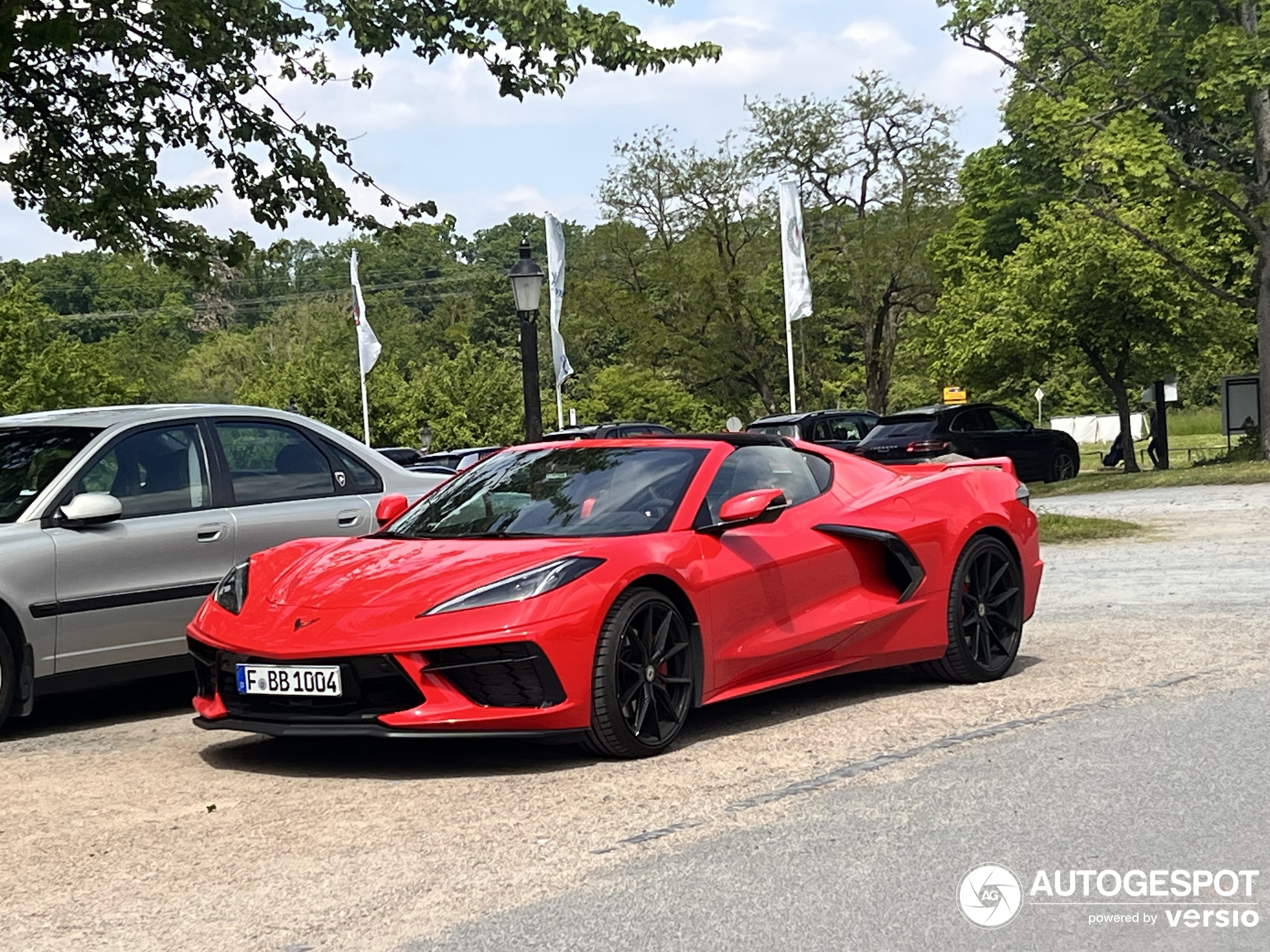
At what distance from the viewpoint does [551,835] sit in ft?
18.0

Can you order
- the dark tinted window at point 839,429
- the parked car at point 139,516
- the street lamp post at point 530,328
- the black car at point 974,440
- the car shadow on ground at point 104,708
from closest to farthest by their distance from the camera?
the parked car at point 139,516 → the car shadow on ground at point 104,708 → the street lamp post at point 530,328 → the black car at point 974,440 → the dark tinted window at point 839,429

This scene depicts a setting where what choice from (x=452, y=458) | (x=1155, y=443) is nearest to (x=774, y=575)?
(x=452, y=458)

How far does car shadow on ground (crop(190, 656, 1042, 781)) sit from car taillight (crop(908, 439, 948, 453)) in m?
21.8

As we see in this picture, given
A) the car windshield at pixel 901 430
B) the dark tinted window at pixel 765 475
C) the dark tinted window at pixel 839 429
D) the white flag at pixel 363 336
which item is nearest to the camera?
the dark tinted window at pixel 765 475

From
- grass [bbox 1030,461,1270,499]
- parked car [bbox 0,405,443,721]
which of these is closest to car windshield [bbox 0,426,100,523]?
parked car [bbox 0,405,443,721]

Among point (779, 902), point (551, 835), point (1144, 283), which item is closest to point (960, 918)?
point (779, 902)

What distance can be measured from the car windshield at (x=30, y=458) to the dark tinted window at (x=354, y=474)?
1.40 metres

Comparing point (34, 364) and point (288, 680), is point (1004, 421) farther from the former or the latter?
point (34, 364)

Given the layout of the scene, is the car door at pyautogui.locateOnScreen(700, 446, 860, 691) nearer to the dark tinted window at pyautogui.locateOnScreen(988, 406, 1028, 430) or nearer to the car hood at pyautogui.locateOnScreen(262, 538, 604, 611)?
the car hood at pyautogui.locateOnScreen(262, 538, 604, 611)

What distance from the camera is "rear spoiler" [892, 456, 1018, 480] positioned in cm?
879

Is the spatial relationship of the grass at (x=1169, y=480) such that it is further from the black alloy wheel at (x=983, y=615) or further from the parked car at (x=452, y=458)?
the black alloy wheel at (x=983, y=615)

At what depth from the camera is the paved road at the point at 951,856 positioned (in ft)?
14.1

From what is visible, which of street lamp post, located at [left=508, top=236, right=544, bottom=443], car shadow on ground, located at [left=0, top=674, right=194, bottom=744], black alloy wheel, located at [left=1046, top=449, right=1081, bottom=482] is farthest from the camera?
black alloy wheel, located at [left=1046, top=449, right=1081, bottom=482]

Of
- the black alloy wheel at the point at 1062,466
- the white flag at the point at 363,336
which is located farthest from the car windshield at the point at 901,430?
the white flag at the point at 363,336
